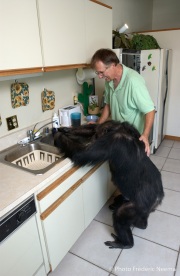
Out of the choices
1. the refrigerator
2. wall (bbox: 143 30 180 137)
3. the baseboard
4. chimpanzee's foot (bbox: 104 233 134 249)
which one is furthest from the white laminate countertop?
the baseboard

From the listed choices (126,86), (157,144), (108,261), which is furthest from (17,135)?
(157,144)

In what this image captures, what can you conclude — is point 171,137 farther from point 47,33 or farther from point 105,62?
point 47,33

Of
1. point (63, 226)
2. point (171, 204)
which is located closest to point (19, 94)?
point (63, 226)

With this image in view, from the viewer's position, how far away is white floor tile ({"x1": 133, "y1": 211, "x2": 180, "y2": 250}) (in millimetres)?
1692

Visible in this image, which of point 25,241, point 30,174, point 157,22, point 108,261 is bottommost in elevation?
point 108,261

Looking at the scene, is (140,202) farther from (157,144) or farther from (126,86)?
(157,144)

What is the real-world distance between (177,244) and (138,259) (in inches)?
14.2

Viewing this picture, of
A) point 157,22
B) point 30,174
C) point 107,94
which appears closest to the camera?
point 30,174

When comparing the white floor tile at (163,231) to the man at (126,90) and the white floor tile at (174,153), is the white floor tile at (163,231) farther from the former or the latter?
the white floor tile at (174,153)

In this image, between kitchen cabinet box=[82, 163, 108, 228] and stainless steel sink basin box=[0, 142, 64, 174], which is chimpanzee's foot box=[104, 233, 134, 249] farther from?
stainless steel sink basin box=[0, 142, 64, 174]

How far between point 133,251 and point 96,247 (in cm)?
30

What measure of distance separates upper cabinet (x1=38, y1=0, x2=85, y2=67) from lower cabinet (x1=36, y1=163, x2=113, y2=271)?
0.81 metres

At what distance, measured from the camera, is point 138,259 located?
1.56 meters

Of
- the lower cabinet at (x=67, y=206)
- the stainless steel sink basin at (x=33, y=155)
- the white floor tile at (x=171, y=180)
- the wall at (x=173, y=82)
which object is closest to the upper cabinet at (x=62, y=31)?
the stainless steel sink basin at (x=33, y=155)
